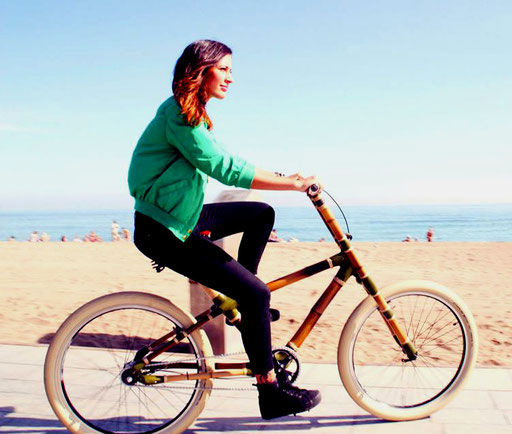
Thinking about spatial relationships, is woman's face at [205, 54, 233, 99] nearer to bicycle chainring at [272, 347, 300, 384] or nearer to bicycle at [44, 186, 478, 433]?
bicycle at [44, 186, 478, 433]

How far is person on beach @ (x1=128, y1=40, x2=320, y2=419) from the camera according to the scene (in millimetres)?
2590

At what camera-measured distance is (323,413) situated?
3.38 m

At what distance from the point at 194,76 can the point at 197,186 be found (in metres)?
0.51

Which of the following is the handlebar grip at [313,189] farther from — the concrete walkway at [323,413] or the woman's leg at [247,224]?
the concrete walkway at [323,413]

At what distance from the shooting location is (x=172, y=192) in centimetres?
269

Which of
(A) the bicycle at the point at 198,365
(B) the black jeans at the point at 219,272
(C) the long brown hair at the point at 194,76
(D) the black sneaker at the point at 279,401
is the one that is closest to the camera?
(C) the long brown hair at the point at 194,76

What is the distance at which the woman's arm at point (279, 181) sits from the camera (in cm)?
265

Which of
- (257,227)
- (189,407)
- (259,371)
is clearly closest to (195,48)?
(257,227)

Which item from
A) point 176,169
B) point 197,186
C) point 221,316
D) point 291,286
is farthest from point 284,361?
point 291,286

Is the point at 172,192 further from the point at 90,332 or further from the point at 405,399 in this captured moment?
the point at 90,332

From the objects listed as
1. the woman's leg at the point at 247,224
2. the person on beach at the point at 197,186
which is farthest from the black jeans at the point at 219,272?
the woman's leg at the point at 247,224

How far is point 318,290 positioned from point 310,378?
5.01 meters

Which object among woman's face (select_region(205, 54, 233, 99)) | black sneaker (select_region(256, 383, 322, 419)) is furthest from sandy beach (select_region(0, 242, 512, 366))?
woman's face (select_region(205, 54, 233, 99))

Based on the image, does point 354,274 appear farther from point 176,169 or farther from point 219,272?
point 176,169
